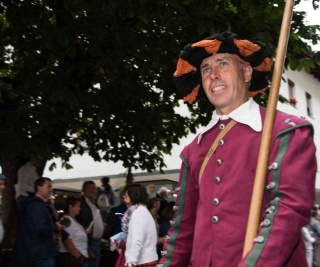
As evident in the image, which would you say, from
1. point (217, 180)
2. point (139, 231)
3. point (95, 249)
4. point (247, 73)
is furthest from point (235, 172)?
point (95, 249)

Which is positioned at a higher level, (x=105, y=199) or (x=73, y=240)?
(x=105, y=199)

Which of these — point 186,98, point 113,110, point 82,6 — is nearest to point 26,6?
point 82,6

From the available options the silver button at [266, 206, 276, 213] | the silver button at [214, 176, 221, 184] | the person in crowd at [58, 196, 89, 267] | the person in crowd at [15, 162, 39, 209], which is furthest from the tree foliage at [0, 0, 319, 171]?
the silver button at [266, 206, 276, 213]

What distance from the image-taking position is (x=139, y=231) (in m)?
7.57

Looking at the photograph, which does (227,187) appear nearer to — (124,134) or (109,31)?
(109,31)

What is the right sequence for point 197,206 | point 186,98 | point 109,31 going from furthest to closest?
point 109,31
point 186,98
point 197,206

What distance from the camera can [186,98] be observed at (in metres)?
3.58

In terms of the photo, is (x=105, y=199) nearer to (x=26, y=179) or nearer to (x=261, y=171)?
(x=26, y=179)

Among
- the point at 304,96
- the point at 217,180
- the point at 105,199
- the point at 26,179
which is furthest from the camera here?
the point at 304,96

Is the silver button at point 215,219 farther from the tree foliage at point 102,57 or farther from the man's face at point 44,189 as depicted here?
the tree foliage at point 102,57

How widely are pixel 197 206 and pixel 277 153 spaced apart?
601 millimetres

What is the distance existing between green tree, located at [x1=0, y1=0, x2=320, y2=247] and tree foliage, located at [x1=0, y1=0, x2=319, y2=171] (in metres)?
0.02

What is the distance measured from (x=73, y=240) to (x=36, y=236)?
1044 millimetres

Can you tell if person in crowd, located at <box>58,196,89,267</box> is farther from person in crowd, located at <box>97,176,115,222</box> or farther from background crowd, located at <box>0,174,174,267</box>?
person in crowd, located at <box>97,176,115,222</box>
